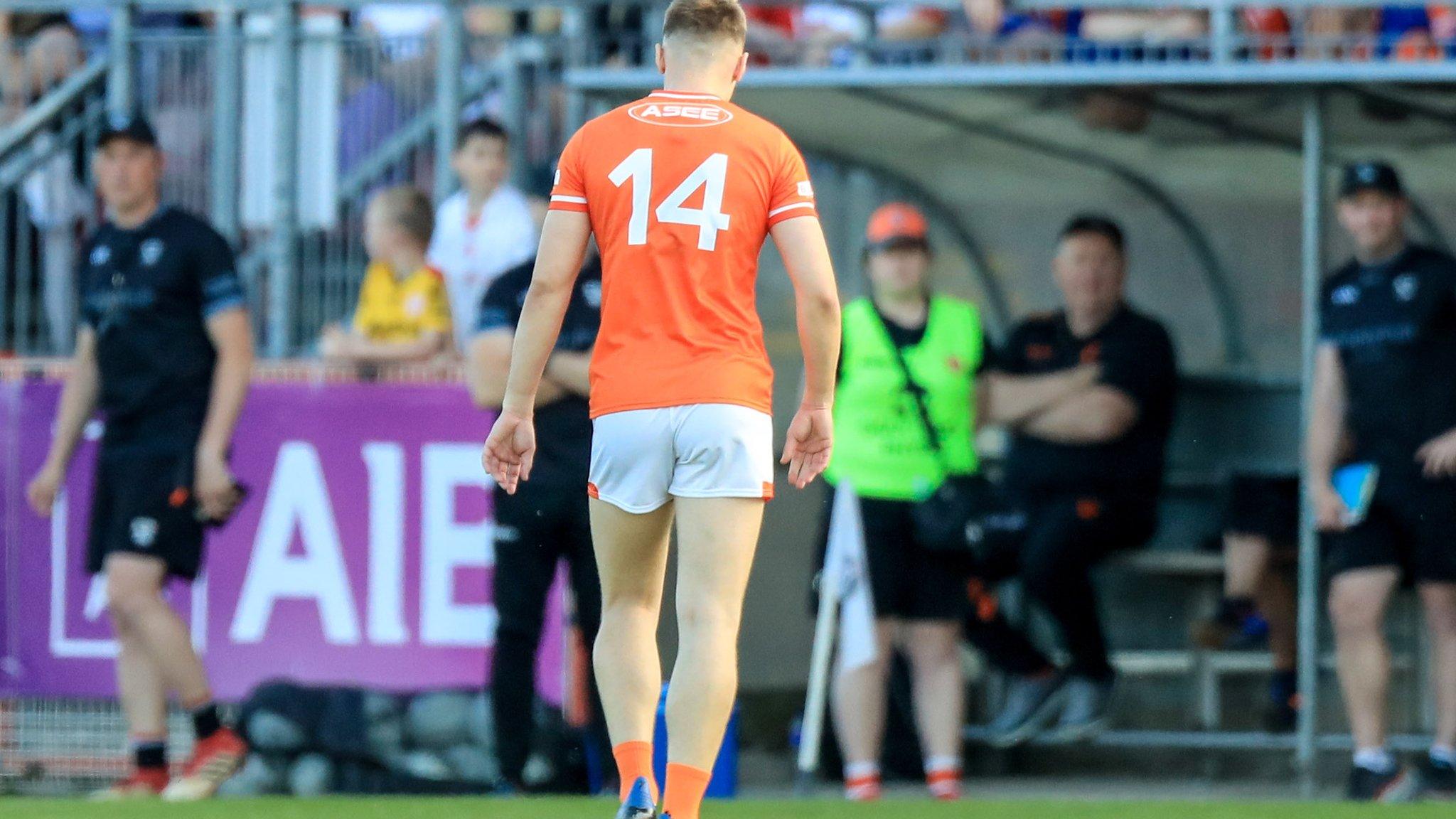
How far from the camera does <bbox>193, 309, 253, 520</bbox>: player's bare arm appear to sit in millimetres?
7651

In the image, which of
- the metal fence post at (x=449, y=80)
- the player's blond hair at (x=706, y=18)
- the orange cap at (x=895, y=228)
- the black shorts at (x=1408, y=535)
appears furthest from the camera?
the metal fence post at (x=449, y=80)

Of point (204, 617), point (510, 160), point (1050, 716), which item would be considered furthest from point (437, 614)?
point (1050, 716)

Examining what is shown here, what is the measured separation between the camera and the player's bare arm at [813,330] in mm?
4801

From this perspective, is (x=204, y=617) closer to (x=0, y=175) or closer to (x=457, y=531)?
(x=457, y=531)

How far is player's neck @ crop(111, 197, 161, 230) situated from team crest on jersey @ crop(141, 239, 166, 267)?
0.38ft

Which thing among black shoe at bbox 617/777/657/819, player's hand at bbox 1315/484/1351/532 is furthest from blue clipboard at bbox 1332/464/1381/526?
black shoe at bbox 617/777/657/819

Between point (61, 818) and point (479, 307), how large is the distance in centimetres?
226

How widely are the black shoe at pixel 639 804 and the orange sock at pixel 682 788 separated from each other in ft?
0.34

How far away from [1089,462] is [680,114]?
3.94 metres

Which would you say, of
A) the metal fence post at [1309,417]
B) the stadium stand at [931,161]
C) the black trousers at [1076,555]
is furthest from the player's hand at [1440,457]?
the black trousers at [1076,555]

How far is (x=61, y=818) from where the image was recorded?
6.07m

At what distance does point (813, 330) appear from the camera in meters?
4.82

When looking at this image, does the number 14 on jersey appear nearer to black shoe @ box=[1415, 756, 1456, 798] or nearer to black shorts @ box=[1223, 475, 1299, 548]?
black shoe @ box=[1415, 756, 1456, 798]

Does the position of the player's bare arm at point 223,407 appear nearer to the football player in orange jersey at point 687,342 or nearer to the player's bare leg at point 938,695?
the player's bare leg at point 938,695
